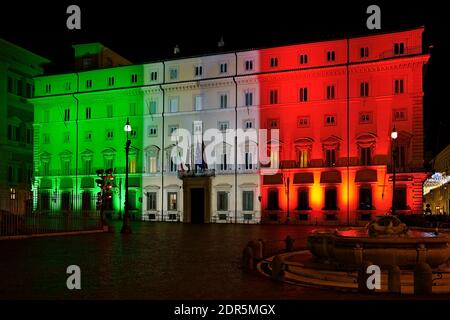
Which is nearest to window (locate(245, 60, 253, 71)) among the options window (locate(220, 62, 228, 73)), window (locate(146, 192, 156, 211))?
window (locate(220, 62, 228, 73))

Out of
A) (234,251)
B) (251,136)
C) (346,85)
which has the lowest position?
(234,251)

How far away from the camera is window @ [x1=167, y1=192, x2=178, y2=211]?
50.6 m

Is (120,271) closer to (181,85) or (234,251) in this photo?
(234,251)

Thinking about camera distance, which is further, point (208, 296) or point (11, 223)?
point (11, 223)

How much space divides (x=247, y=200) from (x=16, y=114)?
85.4 feet

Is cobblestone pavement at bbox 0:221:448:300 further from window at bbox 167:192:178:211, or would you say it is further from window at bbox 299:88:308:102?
window at bbox 167:192:178:211

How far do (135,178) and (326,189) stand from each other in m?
18.4

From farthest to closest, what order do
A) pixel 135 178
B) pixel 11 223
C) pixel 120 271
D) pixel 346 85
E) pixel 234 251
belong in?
pixel 135 178
pixel 346 85
pixel 11 223
pixel 234 251
pixel 120 271

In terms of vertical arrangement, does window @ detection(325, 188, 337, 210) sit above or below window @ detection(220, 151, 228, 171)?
below

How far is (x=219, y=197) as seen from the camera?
160ft

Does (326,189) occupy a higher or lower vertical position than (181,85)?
lower

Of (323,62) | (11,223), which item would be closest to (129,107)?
(323,62)

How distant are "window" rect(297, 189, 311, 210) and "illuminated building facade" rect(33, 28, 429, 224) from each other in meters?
0.08
